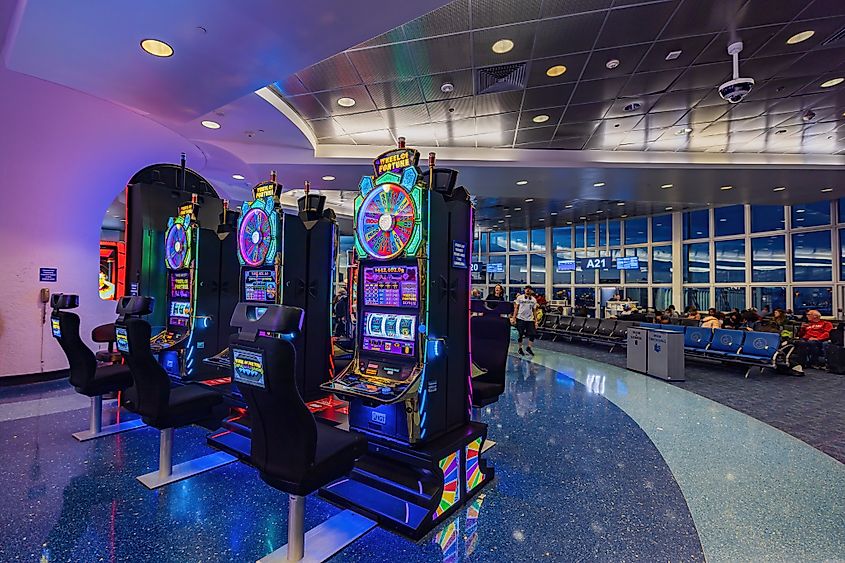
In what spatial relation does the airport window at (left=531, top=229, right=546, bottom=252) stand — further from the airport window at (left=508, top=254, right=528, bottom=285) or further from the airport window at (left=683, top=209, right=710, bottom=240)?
the airport window at (left=683, top=209, right=710, bottom=240)

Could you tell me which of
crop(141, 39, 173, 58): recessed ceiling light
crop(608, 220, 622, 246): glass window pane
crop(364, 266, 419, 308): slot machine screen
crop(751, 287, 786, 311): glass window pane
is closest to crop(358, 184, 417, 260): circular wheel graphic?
crop(364, 266, 419, 308): slot machine screen

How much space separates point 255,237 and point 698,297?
13.4 meters

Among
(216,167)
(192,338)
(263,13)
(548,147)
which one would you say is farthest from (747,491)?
(216,167)

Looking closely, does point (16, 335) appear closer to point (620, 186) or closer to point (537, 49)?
point (537, 49)

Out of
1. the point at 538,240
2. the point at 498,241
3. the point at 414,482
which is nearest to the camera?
the point at 414,482

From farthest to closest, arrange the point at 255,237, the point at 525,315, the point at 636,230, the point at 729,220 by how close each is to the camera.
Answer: the point at 636,230 < the point at 729,220 < the point at 525,315 < the point at 255,237

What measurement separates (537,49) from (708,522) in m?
4.23

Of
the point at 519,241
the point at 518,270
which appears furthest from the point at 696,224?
the point at 518,270

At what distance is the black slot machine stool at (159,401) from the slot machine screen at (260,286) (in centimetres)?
113

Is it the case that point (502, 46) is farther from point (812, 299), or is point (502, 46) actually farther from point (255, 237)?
point (812, 299)

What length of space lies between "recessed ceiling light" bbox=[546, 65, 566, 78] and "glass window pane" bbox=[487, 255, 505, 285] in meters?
13.5

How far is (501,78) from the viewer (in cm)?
509

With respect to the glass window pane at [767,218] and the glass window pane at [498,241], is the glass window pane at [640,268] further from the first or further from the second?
the glass window pane at [498,241]

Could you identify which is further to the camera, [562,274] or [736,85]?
[562,274]
